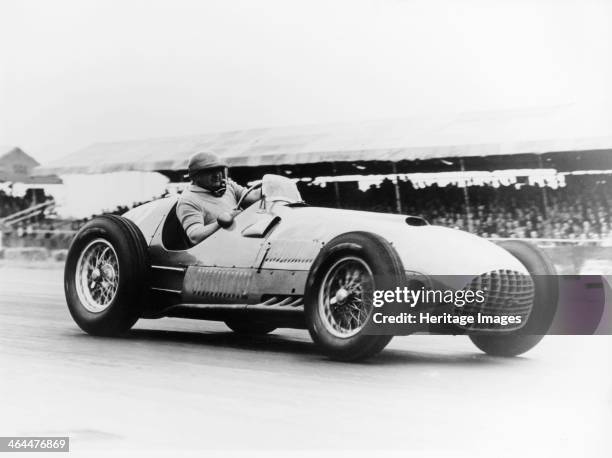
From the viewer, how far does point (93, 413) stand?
14.8 ft

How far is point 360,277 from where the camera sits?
5109 millimetres

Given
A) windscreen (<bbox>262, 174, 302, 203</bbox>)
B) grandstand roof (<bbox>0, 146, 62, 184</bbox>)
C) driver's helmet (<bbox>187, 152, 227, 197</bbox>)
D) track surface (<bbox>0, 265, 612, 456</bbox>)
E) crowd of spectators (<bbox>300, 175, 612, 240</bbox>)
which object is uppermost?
grandstand roof (<bbox>0, 146, 62, 184</bbox>)

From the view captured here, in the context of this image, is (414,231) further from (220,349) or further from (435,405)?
(220,349)

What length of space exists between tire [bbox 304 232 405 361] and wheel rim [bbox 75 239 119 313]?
162 centimetres

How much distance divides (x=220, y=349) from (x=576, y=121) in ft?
9.36

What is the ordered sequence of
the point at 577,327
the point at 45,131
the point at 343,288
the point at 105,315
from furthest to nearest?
1. the point at 45,131
2. the point at 105,315
3. the point at 577,327
4. the point at 343,288

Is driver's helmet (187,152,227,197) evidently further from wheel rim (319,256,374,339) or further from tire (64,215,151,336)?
wheel rim (319,256,374,339)

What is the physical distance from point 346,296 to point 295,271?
416 mm

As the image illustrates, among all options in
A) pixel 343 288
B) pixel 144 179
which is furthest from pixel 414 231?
pixel 144 179

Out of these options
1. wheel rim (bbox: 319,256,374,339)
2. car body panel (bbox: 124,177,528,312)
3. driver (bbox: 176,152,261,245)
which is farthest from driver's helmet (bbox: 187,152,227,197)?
wheel rim (bbox: 319,256,374,339)

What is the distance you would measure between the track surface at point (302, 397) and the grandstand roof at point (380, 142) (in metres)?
1.43

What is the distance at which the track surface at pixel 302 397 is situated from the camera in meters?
4.19

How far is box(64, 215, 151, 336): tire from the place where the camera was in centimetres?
605

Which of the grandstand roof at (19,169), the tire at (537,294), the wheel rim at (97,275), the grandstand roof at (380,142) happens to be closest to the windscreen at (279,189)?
the grandstand roof at (380,142)
